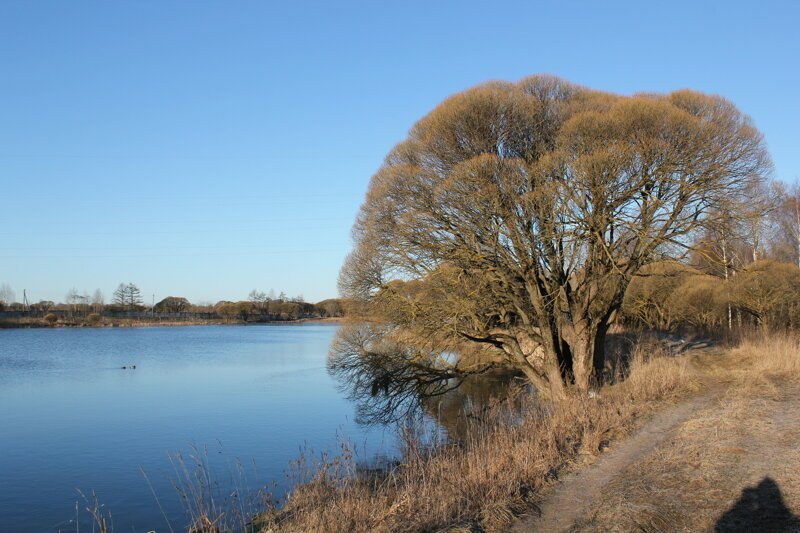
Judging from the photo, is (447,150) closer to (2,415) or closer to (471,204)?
(471,204)

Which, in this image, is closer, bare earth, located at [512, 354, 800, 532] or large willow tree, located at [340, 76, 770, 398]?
bare earth, located at [512, 354, 800, 532]

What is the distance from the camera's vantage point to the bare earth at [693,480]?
5.81 m

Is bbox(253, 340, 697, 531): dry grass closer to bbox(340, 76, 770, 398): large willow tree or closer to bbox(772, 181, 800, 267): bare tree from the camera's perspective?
bbox(340, 76, 770, 398): large willow tree

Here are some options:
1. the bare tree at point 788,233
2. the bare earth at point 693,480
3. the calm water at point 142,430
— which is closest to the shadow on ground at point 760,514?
the bare earth at point 693,480

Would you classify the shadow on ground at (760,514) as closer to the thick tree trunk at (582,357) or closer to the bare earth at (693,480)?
the bare earth at (693,480)

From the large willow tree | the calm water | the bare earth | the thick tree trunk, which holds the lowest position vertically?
the calm water

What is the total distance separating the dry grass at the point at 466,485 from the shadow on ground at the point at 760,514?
196 centimetres

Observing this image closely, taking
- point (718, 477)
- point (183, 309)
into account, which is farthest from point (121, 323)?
point (718, 477)

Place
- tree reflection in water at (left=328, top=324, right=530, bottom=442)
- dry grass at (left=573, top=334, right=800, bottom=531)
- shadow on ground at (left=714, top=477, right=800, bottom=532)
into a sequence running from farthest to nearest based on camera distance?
tree reflection in water at (left=328, top=324, right=530, bottom=442)
dry grass at (left=573, top=334, right=800, bottom=531)
shadow on ground at (left=714, top=477, right=800, bottom=532)

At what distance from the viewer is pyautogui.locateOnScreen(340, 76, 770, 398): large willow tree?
13.9m

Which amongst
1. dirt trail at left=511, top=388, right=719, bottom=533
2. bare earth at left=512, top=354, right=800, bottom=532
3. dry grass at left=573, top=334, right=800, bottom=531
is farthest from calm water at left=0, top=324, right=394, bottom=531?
dry grass at left=573, top=334, right=800, bottom=531

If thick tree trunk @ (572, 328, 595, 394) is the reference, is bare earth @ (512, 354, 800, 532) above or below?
below

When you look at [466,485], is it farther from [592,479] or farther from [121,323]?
[121,323]

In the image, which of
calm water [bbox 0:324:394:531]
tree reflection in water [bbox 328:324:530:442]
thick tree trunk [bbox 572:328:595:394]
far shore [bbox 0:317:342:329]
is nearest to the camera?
calm water [bbox 0:324:394:531]
